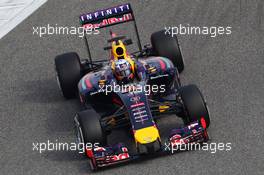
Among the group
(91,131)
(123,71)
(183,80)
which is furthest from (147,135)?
(183,80)

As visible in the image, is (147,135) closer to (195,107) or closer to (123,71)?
(195,107)

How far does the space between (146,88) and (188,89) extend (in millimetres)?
955

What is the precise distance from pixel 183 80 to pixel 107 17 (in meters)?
1.91

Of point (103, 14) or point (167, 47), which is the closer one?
point (103, 14)

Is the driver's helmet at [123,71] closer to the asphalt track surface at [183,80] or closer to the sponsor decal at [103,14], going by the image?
the asphalt track surface at [183,80]

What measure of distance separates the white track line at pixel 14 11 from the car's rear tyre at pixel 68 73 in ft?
16.2

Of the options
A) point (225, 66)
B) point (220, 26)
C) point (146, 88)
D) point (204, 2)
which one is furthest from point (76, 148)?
point (204, 2)

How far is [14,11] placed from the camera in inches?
781

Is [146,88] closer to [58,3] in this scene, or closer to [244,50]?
[244,50]

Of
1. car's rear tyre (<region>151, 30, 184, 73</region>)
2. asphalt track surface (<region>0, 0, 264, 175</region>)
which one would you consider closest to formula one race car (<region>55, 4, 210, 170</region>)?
car's rear tyre (<region>151, 30, 184, 73</region>)

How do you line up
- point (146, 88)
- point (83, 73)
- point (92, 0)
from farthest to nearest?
point (92, 0) < point (83, 73) < point (146, 88)

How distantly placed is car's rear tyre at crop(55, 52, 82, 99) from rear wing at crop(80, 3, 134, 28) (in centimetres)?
70

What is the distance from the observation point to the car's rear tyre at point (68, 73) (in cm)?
1408

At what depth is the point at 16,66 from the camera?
16844 millimetres
